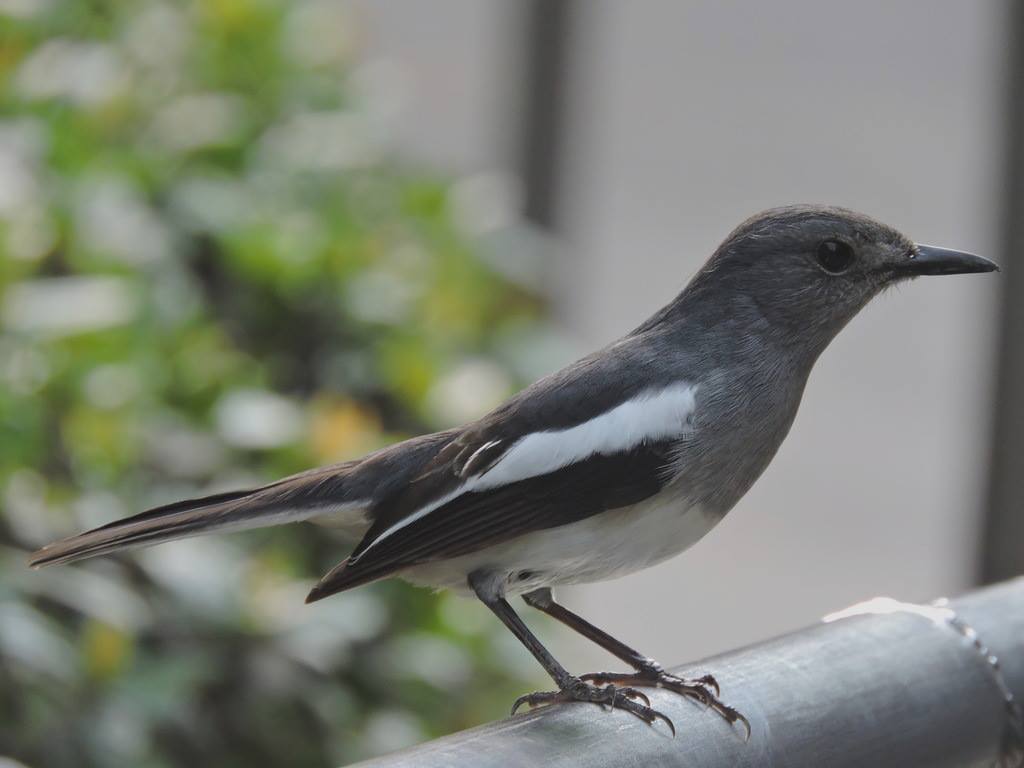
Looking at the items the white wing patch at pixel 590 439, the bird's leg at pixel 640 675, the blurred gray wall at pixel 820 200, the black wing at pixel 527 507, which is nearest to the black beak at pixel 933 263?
the white wing patch at pixel 590 439

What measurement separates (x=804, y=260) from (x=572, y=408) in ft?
1.63

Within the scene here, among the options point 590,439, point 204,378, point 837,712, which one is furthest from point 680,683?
point 204,378

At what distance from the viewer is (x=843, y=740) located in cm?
197

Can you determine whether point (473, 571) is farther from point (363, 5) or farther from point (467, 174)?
point (363, 5)

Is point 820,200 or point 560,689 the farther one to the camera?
point 820,200

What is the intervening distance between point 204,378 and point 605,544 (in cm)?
196

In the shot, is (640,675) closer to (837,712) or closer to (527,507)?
(527,507)

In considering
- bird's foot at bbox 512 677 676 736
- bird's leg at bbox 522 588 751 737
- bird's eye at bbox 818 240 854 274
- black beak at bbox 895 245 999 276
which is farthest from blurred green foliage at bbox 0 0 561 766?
black beak at bbox 895 245 999 276

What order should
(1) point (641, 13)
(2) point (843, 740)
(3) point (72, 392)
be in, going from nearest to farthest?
1. (2) point (843, 740)
2. (3) point (72, 392)
3. (1) point (641, 13)

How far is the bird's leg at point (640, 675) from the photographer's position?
1.95 metres

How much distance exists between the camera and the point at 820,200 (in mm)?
6633

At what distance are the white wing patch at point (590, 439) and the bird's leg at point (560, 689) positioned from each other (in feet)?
0.56

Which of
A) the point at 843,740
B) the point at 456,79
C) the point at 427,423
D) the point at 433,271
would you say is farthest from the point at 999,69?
the point at 843,740

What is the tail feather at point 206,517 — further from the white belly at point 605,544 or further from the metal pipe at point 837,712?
the metal pipe at point 837,712
